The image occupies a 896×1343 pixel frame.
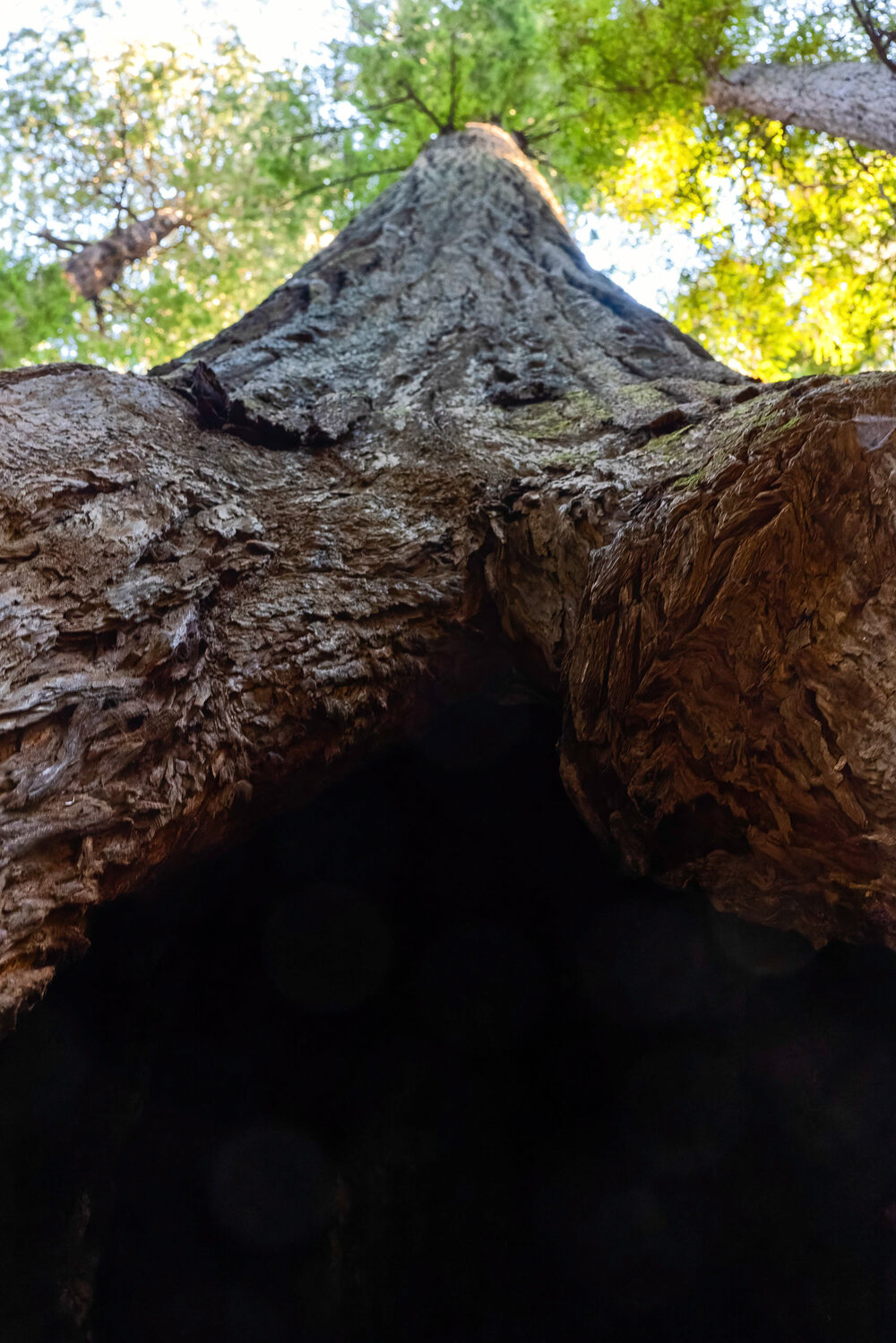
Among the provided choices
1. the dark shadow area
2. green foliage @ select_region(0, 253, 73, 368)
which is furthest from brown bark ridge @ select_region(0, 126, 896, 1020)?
green foliage @ select_region(0, 253, 73, 368)

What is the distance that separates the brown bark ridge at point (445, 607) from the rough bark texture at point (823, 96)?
10.4 feet

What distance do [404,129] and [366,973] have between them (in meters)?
7.67

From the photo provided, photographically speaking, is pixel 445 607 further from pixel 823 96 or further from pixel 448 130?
pixel 448 130

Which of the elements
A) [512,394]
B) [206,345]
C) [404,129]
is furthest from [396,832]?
[404,129]

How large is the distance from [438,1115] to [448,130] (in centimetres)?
740

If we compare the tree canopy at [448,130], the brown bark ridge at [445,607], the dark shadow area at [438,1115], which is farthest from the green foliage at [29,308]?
the dark shadow area at [438,1115]

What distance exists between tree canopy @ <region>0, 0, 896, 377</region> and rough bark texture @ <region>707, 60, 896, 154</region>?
5.9 inches

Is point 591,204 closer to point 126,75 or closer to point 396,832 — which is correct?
point 126,75

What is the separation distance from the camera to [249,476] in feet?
6.86

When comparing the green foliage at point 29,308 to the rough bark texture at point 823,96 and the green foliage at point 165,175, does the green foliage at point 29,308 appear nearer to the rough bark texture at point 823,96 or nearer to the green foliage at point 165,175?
the green foliage at point 165,175

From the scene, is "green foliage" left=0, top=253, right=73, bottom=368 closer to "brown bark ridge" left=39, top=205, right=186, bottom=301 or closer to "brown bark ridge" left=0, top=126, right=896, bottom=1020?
"brown bark ridge" left=39, top=205, right=186, bottom=301

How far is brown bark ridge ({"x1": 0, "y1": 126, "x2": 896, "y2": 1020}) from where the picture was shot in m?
1.26

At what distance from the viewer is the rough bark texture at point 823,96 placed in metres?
4.40

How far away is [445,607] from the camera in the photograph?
6.06 feet
